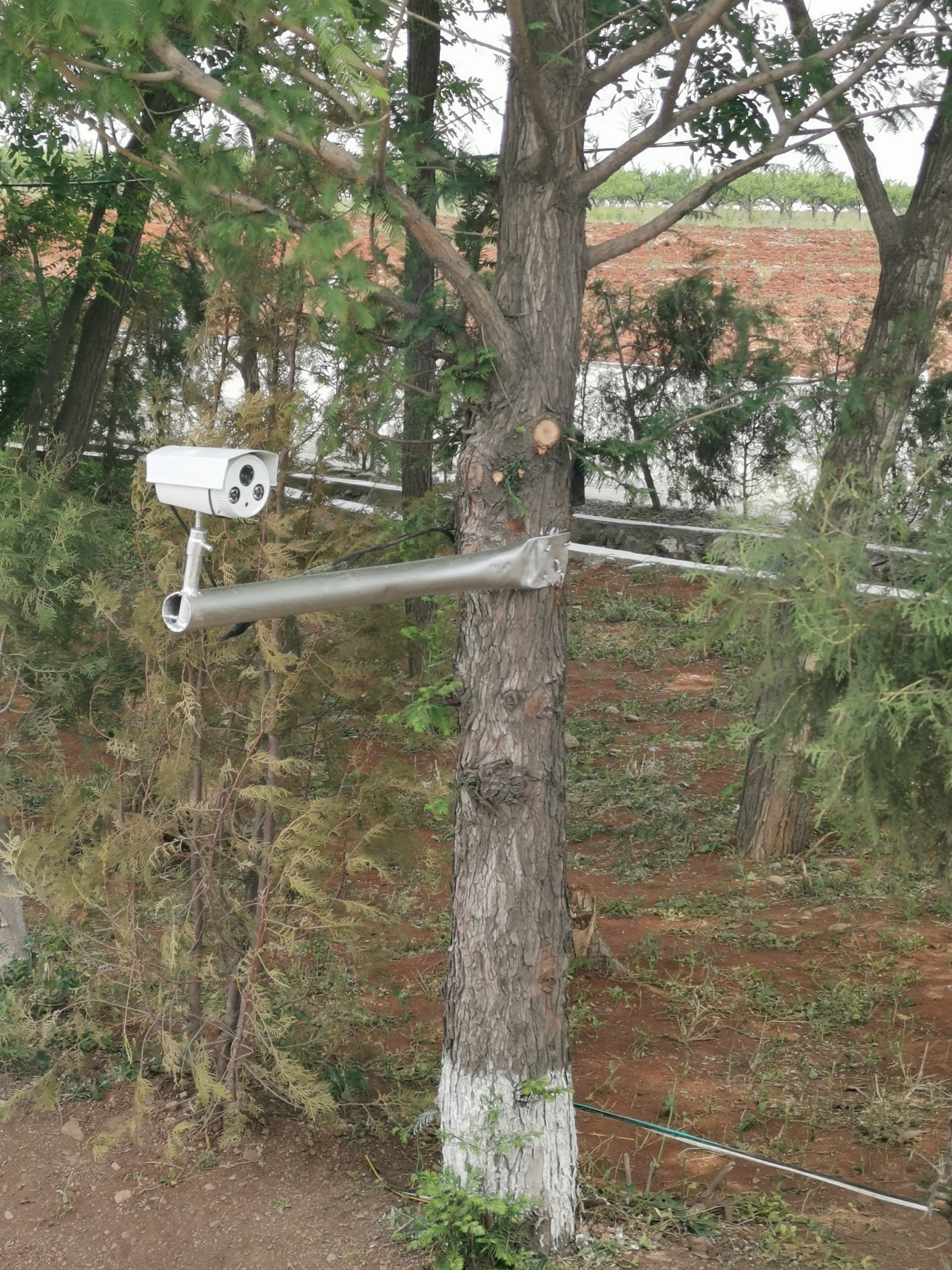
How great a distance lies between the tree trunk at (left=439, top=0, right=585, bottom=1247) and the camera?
13.4 ft

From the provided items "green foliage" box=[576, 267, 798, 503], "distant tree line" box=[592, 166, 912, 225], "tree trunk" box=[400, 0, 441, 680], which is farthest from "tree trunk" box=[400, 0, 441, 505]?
"distant tree line" box=[592, 166, 912, 225]

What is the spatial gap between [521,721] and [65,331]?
9460mm

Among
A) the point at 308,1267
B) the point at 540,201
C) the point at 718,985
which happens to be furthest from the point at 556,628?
the point at 718,985

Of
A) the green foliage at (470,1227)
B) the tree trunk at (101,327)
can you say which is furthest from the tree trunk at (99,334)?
the green foliage at (470,1227)

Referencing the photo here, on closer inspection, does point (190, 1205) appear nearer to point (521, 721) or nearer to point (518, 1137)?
point (518, 1137)

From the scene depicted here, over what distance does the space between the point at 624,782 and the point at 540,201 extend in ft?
18.5

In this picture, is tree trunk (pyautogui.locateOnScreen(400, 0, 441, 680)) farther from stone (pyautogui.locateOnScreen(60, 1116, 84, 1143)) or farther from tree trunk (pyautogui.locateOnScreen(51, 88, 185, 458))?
tree trunk (pyautogui.locateOnScreen(51, 88, 185, 458))

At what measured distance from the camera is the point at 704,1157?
16.7 feet

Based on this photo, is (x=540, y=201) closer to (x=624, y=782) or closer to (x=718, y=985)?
(x=718, y=985)

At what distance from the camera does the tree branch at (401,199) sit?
3.62 meters

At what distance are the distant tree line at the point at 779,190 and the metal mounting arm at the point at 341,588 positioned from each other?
15733 millimetres

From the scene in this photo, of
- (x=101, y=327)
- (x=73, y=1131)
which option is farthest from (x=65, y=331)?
(x=73, y=1131)

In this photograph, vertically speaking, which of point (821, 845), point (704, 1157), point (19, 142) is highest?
point (19, 142)

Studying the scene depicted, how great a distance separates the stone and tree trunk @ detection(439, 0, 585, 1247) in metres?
1.53
